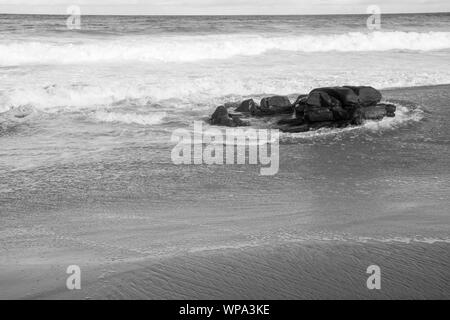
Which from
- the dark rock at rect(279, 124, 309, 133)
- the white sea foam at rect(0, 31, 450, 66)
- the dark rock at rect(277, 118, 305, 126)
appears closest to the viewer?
the dark rock at rect(279, 124, 309, 133)

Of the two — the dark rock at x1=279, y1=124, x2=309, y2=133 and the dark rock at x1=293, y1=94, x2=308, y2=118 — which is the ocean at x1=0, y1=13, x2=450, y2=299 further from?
the dark rock at x1=293, y1=94, x2=308, y2=118

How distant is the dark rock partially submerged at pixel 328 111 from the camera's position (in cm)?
1127

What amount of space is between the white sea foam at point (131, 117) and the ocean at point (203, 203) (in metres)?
0.04

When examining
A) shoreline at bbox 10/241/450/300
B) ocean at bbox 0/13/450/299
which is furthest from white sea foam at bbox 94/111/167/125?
shoreline at bbox 10/241/450/300

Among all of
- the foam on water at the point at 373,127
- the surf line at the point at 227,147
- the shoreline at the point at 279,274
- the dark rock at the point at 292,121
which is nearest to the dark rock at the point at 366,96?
the foam on water at the point at 373,127

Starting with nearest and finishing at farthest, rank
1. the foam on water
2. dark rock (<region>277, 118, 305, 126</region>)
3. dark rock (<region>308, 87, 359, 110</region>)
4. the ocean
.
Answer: the ocean → the foam on water → dark rock (<region>277, 118, 305, 126</region>) → dark rock (<region>308, 87, 359, 110</region>)

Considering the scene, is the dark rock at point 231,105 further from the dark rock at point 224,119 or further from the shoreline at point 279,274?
the shoreline at point 279,274

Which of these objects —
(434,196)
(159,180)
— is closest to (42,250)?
(159,180)

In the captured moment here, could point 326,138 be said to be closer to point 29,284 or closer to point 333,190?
point 333,190

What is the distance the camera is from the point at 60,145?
9.80 meters

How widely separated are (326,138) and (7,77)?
1256 centimetres

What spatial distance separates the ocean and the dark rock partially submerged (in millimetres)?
464

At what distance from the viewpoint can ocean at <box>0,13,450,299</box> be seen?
16.0 ft

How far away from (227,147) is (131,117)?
3.36 m
